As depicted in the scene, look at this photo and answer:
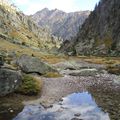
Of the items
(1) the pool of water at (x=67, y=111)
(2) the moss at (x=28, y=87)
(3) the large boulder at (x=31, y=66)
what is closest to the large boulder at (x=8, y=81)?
(2) the moss at (x=28, y=87)

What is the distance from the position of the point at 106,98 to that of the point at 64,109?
27.2 feet

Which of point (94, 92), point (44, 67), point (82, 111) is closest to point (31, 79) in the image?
point (94, 92)

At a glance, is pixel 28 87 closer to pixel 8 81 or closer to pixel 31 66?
pixel 8 81

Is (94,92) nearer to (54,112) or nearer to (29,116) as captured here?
(54,112)

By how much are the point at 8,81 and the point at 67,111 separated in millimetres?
10416

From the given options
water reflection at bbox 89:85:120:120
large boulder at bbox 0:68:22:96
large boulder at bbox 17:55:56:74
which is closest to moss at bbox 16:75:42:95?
large boulder at bbox 0:68:22:96

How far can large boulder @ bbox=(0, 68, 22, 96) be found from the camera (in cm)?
3934

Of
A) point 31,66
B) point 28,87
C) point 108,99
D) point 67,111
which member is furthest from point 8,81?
point 31,66

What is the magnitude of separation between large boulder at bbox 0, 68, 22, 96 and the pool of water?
5.04 meters

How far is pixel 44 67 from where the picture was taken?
68250 millimetres

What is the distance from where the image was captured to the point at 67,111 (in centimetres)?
3425

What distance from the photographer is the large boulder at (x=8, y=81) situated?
129 ft

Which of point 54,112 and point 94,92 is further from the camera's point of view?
point 94,92

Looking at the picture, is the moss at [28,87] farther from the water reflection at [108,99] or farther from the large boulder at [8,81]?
the water reflection at [108,99]
